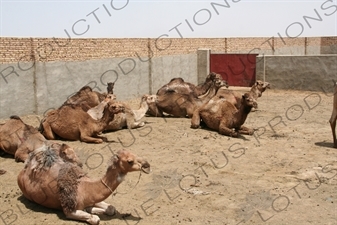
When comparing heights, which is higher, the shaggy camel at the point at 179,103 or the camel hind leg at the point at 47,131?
the camel hind leg at the point at 47,131

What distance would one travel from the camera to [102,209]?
5535mm

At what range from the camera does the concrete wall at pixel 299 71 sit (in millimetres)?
17828

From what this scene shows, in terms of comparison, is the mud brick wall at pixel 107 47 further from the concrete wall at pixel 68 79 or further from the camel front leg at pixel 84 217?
the camel front leg at pixel 84 217

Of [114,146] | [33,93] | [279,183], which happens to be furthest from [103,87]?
[279,183]

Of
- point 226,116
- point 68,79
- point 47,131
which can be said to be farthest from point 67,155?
point 68,79

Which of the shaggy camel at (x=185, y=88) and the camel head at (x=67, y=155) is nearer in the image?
the camel head at (x=67, y=155)

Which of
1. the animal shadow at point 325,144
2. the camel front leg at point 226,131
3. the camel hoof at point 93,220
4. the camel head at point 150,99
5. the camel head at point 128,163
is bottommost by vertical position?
the animal shadow at point 325,144

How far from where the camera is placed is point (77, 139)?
963 cm

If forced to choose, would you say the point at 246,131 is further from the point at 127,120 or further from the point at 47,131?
the point at 47,131

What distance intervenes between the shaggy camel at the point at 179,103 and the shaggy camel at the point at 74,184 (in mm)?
6988

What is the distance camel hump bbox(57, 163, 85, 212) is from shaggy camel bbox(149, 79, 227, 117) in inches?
284

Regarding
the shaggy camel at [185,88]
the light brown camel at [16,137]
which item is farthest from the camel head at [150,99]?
the light brown camel at [16,137]

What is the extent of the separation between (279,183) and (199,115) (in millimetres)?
4493

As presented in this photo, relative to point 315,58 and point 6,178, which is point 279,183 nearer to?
Answer: point 6,178
